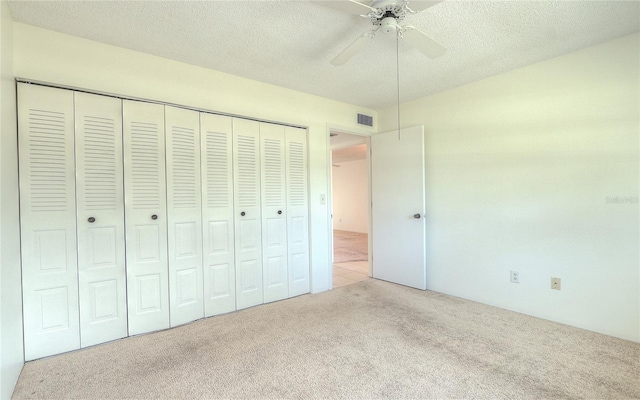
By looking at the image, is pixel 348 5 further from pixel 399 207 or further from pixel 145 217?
pixel 399 207

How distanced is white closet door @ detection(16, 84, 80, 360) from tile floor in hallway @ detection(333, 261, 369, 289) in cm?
270

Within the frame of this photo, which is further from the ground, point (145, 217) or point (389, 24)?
point (389, 24)

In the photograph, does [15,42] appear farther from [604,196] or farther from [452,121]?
[604,196]

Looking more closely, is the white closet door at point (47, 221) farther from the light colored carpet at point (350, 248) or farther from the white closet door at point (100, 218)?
the light colored carpet at point (350, 248)

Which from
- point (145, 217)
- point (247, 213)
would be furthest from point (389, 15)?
point (145, 217)

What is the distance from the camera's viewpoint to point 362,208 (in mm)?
9125

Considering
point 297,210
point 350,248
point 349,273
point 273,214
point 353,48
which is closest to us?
point 353,48

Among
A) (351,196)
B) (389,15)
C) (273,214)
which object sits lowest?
(273,214)

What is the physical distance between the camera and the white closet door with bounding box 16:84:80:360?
2.01 metres

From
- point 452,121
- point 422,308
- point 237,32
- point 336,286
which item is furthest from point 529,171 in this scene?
point 237,32

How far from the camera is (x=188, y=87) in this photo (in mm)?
2682

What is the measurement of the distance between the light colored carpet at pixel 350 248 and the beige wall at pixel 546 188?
2183mm

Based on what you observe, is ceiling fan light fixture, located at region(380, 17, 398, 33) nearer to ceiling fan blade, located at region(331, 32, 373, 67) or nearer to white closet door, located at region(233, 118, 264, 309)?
ceiling fan blade, located at region(331, 32, 373, 67)

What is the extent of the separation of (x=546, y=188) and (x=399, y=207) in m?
1.56
